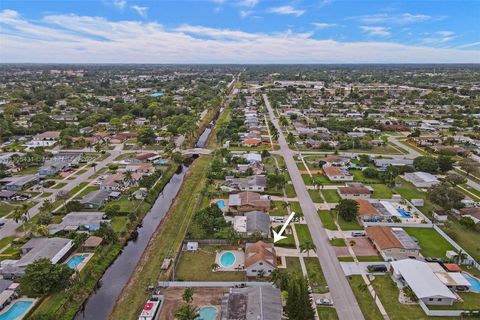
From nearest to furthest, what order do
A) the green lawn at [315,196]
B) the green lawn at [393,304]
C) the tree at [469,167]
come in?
the green lawn at [393,304] → the green lawn at [315,196] → the tree at [469,167]

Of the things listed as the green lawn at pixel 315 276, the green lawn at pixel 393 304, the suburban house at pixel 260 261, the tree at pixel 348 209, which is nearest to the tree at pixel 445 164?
the tree at pixel 348 209

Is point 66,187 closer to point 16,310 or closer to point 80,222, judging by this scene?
point 80,222

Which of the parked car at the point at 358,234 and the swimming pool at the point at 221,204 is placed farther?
the swimming pool at the point at 221,204

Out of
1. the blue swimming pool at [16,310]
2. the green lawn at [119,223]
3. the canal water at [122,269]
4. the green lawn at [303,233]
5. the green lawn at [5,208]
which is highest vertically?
the green lawn at [303,233]

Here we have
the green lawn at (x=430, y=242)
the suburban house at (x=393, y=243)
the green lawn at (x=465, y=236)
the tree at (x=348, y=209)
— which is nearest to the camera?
the suburban house at (x=393, y=243)

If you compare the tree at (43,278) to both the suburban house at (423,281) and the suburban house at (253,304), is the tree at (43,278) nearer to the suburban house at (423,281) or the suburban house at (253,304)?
the suburban house at (253,304)

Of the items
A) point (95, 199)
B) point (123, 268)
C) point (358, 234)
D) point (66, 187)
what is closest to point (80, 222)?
point (95, 199)

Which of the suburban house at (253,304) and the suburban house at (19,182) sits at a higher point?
the suburban house at (253,304)

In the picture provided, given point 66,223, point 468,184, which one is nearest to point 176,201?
point 66,223
